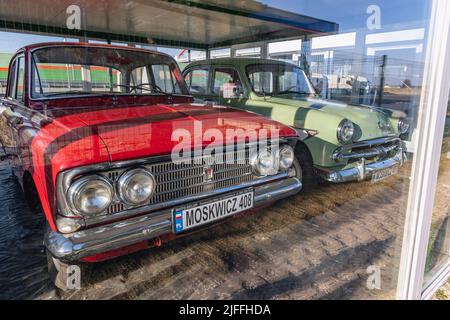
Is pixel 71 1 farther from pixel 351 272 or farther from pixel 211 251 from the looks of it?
pixel 351 272

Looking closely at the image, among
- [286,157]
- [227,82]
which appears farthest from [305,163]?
[227,82]

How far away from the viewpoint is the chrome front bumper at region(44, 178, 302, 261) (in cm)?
158

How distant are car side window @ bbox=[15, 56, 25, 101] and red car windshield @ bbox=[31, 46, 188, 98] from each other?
0.64ft

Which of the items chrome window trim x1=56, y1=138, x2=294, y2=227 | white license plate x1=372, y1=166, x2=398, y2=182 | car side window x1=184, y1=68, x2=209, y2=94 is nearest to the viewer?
chrome window trim x1=56, y1=138, x2=294, y2=227

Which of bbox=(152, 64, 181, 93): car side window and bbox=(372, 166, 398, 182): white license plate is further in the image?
bbox=(372, 166, 398, 182): white license plate

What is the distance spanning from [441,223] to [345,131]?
59.8 inches

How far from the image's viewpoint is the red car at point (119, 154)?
5.31 feet

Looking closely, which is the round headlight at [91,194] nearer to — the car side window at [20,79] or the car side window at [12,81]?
the car side window at [20,79]

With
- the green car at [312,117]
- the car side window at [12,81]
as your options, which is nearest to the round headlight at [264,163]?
the green car at [312,117]

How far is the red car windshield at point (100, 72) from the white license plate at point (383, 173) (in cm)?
240

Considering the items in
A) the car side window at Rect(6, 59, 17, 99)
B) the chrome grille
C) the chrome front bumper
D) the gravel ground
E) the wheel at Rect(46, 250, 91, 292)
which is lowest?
the gravel ground

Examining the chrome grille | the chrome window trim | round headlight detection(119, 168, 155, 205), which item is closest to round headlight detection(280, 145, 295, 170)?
the chrome grille

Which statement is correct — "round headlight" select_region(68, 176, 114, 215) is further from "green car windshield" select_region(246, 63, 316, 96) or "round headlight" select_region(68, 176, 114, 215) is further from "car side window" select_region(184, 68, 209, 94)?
"car side window" select_region(184, 68, 209, 94)
